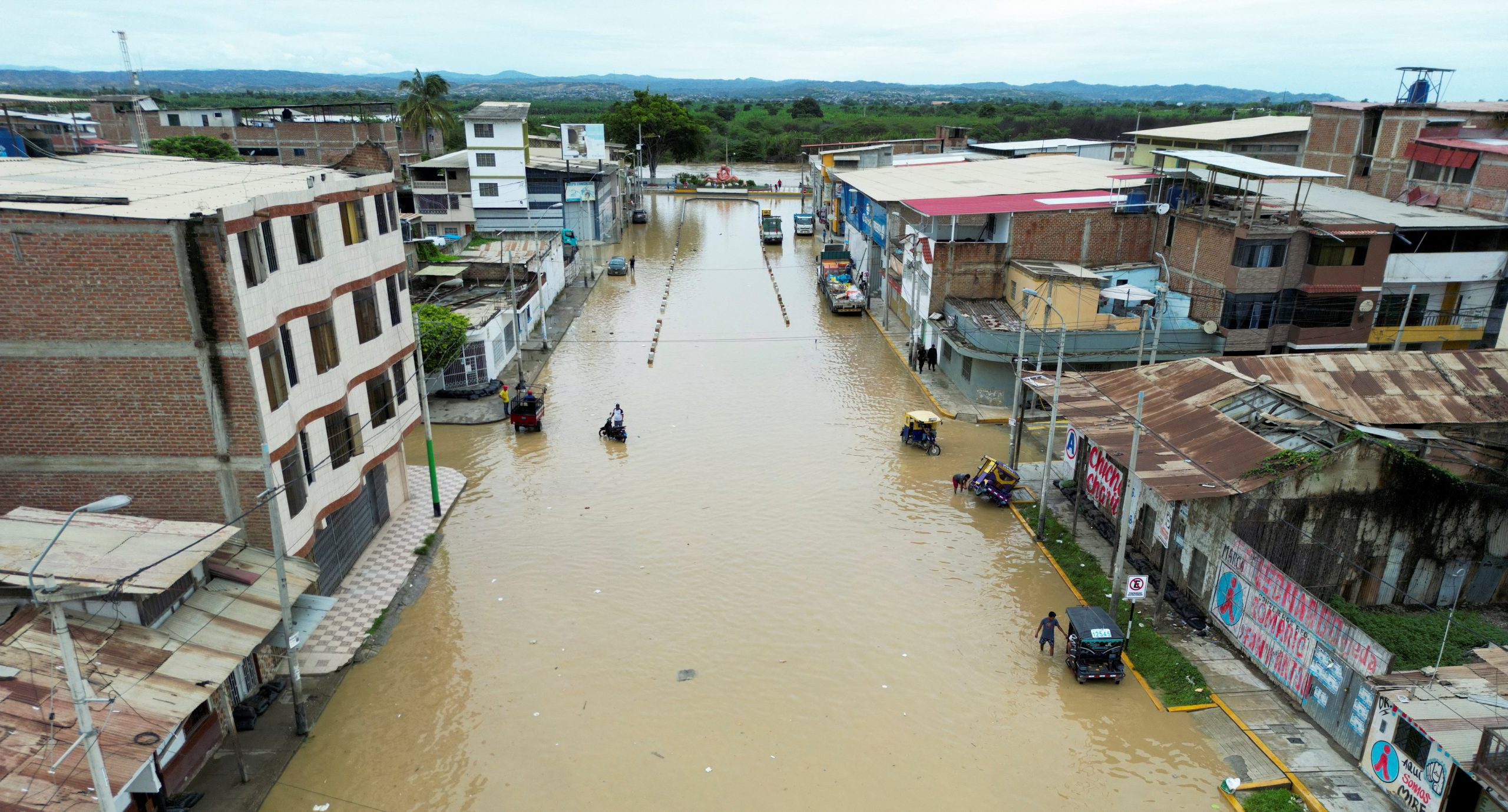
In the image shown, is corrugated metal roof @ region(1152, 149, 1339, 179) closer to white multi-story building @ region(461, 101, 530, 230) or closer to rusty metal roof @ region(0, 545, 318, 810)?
rusty metal roof @ region(0, 545, 318, 810)

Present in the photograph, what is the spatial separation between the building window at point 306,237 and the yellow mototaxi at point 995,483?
738 inches

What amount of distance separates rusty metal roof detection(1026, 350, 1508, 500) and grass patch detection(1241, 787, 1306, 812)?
590cm

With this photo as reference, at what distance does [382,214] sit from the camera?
2231cm

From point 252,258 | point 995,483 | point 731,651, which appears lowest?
point 731,651

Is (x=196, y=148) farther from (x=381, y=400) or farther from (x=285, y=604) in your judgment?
(x=285, y=604)

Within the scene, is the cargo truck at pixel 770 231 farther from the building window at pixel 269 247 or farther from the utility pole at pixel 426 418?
the building window at pixel 269 247

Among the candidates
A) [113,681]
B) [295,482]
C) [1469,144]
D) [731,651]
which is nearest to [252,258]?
[295,482]

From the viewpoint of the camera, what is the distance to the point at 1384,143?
41844mm

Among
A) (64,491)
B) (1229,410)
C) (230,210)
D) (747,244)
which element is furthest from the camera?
(747,244)

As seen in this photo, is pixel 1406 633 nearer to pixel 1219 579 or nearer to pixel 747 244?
pixel 1219 579

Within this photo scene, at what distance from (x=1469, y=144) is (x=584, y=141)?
7471cm

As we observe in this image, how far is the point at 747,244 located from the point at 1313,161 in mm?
39669

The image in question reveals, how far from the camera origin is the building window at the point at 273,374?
16219 millimetres

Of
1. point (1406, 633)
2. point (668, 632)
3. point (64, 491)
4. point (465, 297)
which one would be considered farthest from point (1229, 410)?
point (465, 297)
